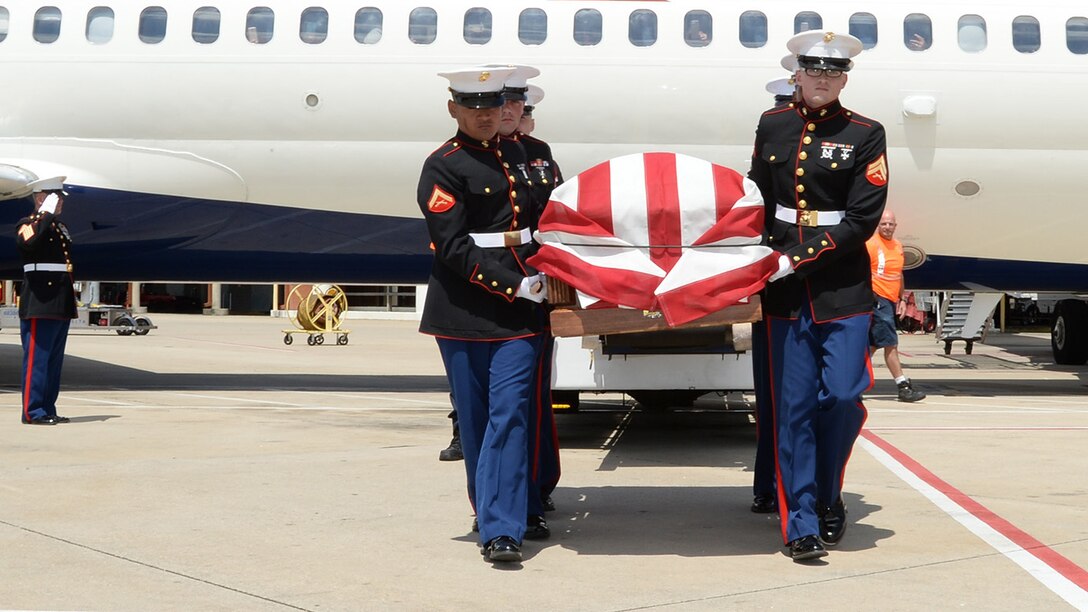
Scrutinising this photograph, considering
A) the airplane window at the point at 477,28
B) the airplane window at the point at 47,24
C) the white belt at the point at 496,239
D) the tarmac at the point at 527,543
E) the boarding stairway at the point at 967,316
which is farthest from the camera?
the boarding stairway at the point at 967,316

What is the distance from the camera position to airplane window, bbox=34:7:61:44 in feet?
38.0

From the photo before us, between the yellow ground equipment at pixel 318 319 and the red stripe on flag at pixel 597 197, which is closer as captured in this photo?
the red stripe on flag at pixel 597 197

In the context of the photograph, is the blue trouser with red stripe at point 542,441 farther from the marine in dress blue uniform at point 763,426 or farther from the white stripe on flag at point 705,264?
the marine in dress blue uniform at point 763,426

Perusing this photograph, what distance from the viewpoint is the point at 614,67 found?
36.6 ft

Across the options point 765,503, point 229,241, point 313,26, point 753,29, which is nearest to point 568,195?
point 765,503

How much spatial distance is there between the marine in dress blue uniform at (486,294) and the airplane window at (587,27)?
6.25 metres

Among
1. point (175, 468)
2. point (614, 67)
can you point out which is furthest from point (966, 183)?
point (175, 468)

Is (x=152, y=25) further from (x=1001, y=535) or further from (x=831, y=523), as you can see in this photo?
(x=1001, y=535)

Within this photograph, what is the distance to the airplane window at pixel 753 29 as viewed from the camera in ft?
36.7

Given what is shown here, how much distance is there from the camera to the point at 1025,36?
1114 cm

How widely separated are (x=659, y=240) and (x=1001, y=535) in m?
1.87

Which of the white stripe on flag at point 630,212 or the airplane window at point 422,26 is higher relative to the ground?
the airplane window at point 422,26

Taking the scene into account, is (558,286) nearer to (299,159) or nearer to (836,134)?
(836,134)

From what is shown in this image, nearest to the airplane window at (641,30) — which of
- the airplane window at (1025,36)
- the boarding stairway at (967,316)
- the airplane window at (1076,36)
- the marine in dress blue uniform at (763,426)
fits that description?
the airplane window at (1025,36)
